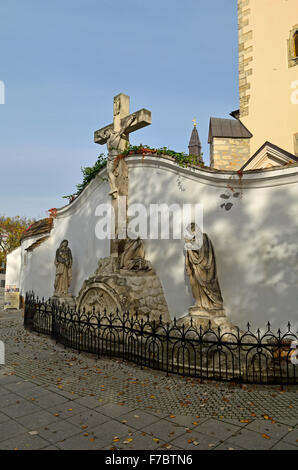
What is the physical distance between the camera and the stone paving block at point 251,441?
344 centimetres

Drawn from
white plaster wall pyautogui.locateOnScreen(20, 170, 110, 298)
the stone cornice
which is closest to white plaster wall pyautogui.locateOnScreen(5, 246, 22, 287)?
white plaster wall pyautogui.locateOnScreen(20, 170, 110, 298)

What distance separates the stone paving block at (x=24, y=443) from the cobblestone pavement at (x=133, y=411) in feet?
0.03

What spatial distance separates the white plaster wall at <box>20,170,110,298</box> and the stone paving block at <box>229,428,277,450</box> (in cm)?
730

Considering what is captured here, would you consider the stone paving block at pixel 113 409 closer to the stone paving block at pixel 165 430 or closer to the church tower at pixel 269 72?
the stone paving block at pixel 165 430

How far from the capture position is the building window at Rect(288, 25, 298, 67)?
1404 centimetres

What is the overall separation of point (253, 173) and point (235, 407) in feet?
15.5

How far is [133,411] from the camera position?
439 cm

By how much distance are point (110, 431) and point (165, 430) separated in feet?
2.04

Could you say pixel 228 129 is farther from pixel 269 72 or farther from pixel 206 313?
pixel 206 313

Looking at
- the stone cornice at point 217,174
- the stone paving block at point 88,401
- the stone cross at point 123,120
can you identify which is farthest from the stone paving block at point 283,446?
A: the stone cross at point 123,120

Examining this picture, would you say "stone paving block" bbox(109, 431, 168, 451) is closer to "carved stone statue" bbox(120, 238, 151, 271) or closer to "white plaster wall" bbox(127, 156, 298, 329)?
"white plaster wall" bbox(127, 156, 298, 329)

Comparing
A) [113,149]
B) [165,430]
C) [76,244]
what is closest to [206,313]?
[165,430]
